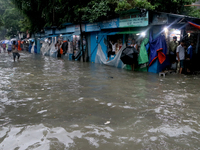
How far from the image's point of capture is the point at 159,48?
34.0 ft

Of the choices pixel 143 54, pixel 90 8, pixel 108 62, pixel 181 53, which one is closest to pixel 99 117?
pixel 143 54

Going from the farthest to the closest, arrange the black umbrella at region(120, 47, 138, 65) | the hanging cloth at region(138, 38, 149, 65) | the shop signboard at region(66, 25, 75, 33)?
the shop signboard at region(66, 25, 75, 33) < the hanging cloth at region(138, 38, 149, 65) < the black umbrella at region(120, 47, 138, 65)

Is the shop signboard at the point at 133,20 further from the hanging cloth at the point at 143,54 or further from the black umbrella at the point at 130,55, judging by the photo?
the black umbrella at the point at 130,55

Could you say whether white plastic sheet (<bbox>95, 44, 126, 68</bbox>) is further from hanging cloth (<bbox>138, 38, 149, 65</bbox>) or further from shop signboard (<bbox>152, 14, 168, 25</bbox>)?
shop signboard (<bbox>152, 14, 168, 25</bbox>)

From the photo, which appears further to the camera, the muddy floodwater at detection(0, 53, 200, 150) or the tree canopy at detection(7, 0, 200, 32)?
the tree canopy at detection(7, 0, 200, 32)

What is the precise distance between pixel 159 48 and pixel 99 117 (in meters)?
6.81

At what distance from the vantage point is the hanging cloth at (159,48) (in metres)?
10.4

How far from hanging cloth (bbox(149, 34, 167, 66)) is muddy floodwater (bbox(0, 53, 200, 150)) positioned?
3.02 m

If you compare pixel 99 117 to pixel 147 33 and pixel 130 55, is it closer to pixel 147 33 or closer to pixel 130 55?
pixel 130 55

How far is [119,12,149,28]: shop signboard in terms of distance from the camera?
35.5 ft

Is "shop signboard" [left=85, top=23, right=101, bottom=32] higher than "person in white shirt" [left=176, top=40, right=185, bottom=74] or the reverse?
higher

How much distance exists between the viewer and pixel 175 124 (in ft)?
14.3

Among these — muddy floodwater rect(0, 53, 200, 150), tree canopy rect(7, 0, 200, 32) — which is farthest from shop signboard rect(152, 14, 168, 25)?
muddy floodwater rect(0, 53, 200, 150)

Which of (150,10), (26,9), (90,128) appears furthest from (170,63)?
(26,9)
